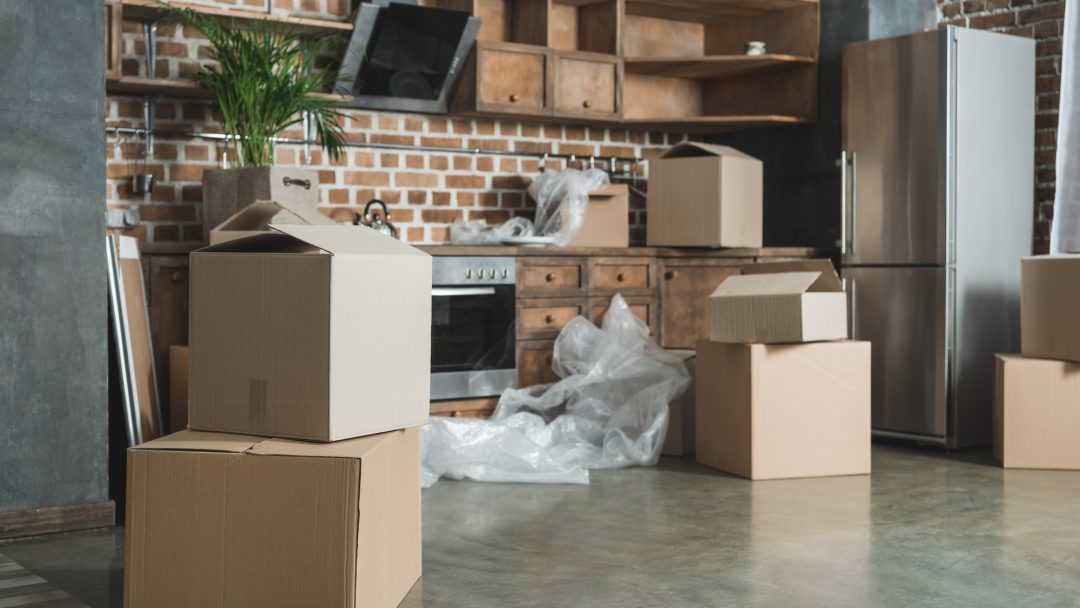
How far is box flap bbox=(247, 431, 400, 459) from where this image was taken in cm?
216

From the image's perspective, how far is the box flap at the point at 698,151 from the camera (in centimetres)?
479

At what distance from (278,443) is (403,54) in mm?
2691

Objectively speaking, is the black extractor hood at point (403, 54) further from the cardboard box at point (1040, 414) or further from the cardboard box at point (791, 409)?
the cardboard box at point (1040, 414)

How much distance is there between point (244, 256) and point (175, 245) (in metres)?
1.76

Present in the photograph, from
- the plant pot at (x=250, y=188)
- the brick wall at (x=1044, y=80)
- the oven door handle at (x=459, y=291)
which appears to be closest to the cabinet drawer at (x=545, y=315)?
the oven door handle at (x=459, y=291)

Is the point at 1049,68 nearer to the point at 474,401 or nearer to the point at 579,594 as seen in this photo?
the point at 474,401

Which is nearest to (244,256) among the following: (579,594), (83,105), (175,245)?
(579,594)

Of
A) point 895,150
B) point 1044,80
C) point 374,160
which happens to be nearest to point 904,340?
point 895,150

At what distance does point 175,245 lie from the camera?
3.92m

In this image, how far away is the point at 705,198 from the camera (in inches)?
189

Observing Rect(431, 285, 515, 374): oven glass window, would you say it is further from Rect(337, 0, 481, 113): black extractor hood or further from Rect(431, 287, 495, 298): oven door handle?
Rect(337, 0, 481, 113): black extractor hood

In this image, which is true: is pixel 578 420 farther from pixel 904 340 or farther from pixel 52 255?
pixel 52 255

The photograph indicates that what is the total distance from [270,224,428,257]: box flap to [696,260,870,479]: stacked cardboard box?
1.78 metres

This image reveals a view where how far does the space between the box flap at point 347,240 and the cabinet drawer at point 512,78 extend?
2358 millimetres
